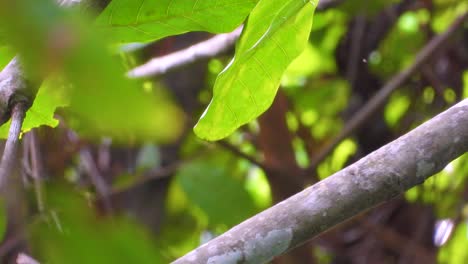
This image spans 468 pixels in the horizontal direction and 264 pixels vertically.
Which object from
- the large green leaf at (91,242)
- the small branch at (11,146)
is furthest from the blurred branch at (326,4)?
the large green leaf at (91,242)

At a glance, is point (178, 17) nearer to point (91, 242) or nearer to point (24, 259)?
point (24, 259)

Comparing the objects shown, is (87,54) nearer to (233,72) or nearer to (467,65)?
(233,72)

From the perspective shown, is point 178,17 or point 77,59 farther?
point 178,17

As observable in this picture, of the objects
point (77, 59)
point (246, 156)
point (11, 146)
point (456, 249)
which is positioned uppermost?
point (77, 59)

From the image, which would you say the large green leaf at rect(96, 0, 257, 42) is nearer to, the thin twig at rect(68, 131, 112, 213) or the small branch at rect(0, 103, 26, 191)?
the small branch at rect(0, 103, 26, 191)

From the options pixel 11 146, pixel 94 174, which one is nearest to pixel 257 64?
pixel 11 146

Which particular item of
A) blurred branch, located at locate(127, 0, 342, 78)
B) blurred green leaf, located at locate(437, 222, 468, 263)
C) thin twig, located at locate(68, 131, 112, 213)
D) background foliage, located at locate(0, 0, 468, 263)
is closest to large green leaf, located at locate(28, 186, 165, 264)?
background foliage, located at locate(0, 0, 468, 263)

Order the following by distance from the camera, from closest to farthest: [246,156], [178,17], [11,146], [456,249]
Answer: [11,146]
[178,17]
[246,156]
[456,249]

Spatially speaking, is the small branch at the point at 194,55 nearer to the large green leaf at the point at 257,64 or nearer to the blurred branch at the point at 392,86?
the blurred branch at the point at 392,86
